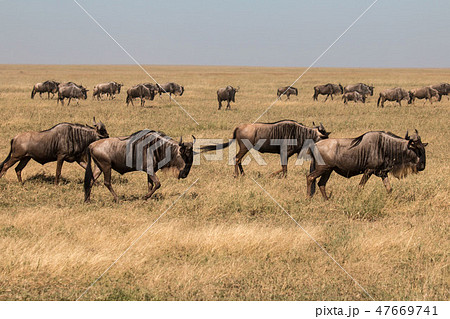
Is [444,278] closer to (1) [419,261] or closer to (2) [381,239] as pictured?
(1) [419,261]

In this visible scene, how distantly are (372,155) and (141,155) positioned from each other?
448 centimetres

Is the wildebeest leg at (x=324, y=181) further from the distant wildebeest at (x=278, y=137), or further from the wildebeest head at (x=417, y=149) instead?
the distant wildebeest at (x=278, y=137)

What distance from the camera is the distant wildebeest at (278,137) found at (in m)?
11.3

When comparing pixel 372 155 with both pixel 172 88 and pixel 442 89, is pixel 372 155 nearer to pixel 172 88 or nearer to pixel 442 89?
pixel 442 89

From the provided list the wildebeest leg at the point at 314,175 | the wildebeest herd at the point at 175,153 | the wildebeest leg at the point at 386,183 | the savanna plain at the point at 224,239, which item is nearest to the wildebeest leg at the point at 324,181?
the wildebeest herd at the point at 175,153

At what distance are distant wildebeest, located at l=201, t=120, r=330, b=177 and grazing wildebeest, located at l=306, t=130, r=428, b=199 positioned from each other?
1.97 metres

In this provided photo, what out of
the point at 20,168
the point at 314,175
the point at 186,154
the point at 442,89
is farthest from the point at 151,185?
the point at 442,89

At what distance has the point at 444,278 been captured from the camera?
220 inches

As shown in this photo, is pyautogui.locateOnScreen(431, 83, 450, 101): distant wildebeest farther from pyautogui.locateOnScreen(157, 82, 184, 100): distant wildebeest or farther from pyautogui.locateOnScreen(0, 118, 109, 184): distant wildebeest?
pyautogui.locateOnScreen(0, 118, 109, 184): distant wildebeest

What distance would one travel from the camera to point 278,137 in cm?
1149

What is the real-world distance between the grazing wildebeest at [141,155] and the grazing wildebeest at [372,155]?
8.78ft

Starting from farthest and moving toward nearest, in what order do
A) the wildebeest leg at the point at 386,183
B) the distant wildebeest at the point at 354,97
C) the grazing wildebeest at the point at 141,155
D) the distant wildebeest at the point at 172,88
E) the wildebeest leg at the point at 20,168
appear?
the distant wildebeest at the point at 172,88, the distant wildebeest at the point at 354,97, the wildebeest leg at the point at 20,168, the wildebeest leg at the point at 386,183, the grazing wildebeest at the point at 141,155

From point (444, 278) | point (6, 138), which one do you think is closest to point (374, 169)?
point (444, 278)
